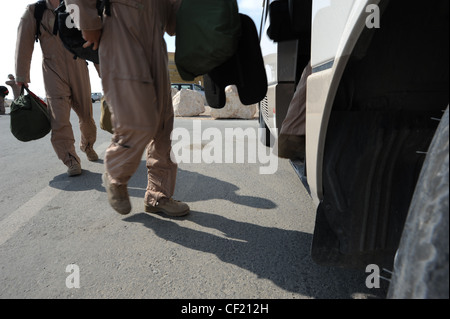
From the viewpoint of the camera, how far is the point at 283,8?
5.74 ft

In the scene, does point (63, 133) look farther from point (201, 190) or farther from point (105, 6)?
point (105, 6)

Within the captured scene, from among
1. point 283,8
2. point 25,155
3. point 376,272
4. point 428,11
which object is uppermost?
point 283,8

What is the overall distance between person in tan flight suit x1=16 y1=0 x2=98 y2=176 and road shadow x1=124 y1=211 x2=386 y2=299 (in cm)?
168

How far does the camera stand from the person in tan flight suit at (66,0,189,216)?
5.12 feet

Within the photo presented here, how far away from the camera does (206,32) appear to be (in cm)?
145

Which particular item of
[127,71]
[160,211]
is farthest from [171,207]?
[127,71]

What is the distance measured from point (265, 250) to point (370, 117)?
101 centimetres

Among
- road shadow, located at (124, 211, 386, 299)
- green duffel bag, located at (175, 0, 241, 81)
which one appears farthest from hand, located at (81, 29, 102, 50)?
road shadow, located at (124, 211, 386, 299)

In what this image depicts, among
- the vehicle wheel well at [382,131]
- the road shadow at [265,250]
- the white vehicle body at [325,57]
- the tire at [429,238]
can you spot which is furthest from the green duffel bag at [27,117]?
the tire at [429,238]

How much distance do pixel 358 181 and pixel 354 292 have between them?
0.58m

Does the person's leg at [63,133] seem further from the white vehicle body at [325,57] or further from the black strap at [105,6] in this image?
the white vehicle body at [325,57]

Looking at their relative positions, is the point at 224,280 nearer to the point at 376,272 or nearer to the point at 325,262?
the point at 325,262
